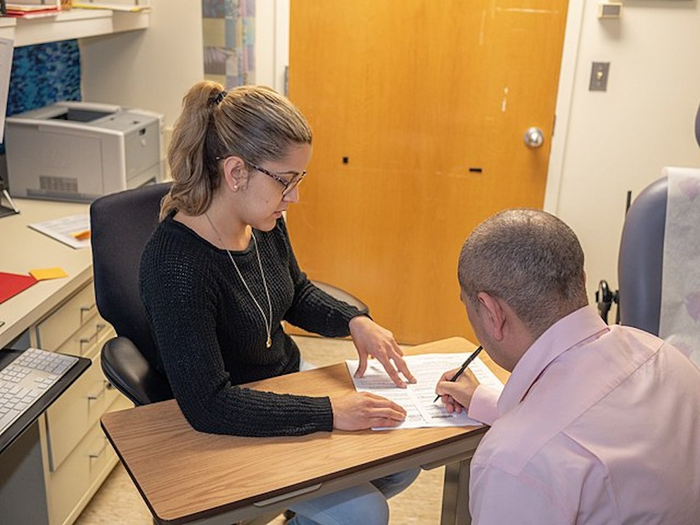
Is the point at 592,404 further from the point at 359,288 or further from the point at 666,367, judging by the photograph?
the point at 359,288

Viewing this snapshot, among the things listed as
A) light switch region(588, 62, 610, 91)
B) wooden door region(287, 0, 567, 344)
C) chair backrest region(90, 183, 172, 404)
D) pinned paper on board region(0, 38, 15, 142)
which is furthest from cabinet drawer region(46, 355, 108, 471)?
light switch region(588, 62, 610, 91)

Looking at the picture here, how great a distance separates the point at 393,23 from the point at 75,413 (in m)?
1.82

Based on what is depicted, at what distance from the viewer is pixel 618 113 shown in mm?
2938

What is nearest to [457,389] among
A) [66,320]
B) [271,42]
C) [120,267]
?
[120,267]

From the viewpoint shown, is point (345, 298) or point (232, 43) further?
point (232, 43)

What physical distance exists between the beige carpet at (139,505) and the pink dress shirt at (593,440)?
4.26 ft

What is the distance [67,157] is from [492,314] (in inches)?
75.1

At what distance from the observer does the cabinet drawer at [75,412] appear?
→ 6.48ft

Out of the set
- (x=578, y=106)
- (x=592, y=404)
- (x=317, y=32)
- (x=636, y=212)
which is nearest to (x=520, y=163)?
(x=578, y=106)

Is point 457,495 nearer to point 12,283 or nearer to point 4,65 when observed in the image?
point 12,283

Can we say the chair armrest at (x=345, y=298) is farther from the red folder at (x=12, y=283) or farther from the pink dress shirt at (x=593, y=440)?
the pink dress shirt at (x=593, y=440)

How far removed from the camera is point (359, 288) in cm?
331

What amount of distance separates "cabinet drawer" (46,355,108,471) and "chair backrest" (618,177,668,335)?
149cm

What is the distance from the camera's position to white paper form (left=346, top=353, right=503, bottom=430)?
148cm
